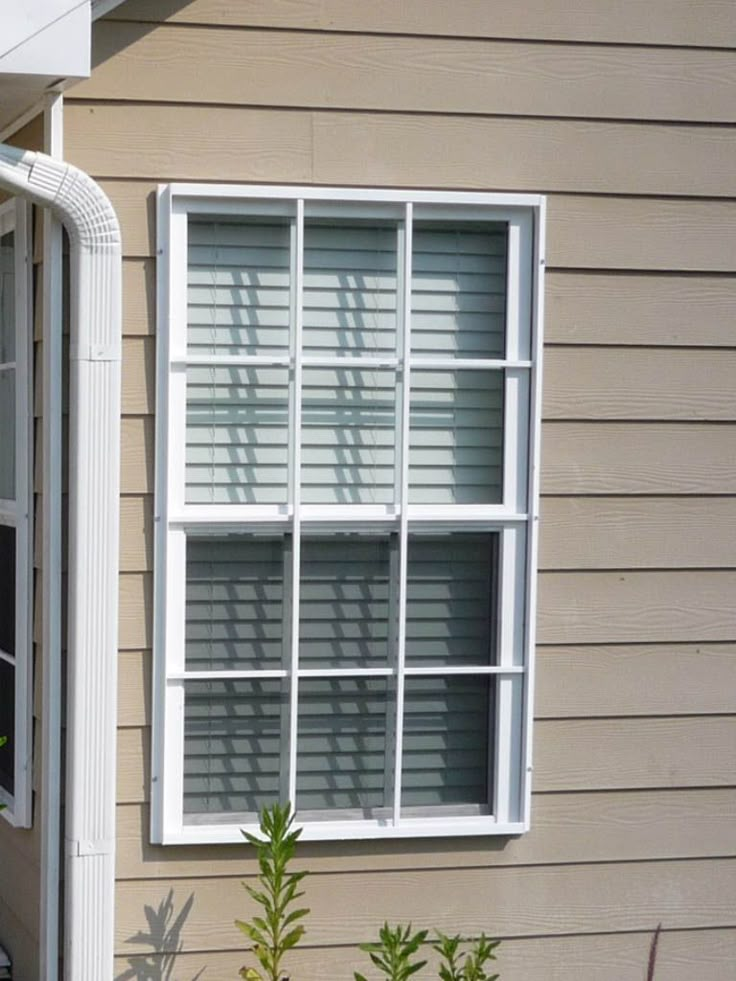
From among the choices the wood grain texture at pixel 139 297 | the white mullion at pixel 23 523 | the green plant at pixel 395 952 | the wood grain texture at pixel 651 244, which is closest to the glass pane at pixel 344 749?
the green plant at pixel 395 952

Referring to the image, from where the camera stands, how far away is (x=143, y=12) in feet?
12.3

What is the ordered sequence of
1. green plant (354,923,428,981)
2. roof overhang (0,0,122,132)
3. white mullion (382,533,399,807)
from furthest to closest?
1. white mullion (382,533,399,807)
2. green plant (354,923,428,981)
3. roof overhang (0,0,122,132)

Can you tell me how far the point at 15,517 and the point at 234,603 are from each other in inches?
26.0

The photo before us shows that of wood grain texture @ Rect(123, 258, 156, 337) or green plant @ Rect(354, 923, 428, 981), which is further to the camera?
wood grain texture @ Rect(123, 258, 156, 337)

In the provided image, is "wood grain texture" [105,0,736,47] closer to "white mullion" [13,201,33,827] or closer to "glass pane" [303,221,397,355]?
"glass pane" [303,221,397,355]

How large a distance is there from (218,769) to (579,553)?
109cm

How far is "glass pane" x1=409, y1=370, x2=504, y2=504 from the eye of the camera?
397 centimetres

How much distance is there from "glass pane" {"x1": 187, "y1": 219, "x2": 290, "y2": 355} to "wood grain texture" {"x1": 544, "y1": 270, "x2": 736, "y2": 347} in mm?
693

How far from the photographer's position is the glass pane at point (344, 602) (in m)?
3.93

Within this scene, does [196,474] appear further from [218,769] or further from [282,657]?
[218,769]

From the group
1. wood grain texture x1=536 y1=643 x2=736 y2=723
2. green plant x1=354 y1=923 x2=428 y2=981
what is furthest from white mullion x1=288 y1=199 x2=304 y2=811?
wood grain texture x1=536 y1=643 x2=736 y2=723

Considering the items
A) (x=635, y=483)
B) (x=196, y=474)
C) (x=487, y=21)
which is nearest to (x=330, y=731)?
(x=196, y=474)

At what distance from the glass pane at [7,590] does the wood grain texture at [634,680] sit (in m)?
1.45

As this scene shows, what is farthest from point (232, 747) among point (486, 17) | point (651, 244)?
point (486, 17)
